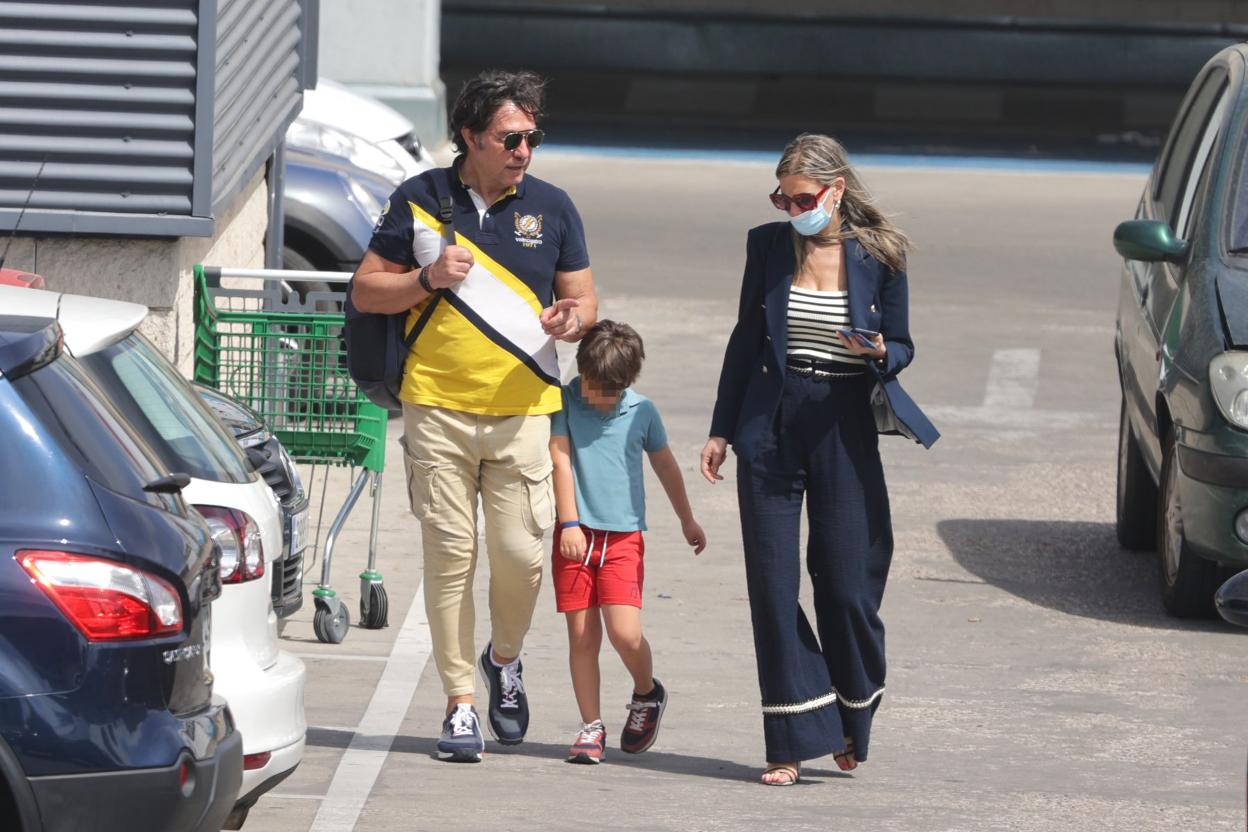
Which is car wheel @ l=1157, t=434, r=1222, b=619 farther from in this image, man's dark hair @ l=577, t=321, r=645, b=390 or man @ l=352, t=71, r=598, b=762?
man @ l=352, t=71, r=598, b=762

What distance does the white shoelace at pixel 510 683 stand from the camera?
6.52m

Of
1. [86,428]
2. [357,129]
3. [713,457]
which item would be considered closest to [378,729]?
[713,457]

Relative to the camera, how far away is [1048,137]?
27.3m

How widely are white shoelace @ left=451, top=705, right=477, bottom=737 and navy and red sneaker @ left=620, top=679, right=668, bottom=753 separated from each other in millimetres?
474

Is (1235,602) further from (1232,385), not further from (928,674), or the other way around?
(1232,385)

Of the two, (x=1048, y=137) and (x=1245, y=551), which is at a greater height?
(x=1048, y=137)

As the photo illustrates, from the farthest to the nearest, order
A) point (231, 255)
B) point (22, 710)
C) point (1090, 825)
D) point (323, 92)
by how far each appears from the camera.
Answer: point (323, 92), point (231, 255), point (1090, 825), point (22, 710)

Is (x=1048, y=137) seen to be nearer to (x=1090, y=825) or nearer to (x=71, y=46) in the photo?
(x=71, y=46)

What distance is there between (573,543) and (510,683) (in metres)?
0.51

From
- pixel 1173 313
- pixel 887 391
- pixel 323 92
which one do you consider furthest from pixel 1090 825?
pixel 323 92

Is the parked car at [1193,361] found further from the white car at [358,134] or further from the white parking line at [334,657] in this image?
the white car at [358,134]

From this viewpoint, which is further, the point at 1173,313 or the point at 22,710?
the point at 1173,313

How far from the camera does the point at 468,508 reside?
21.0 ft

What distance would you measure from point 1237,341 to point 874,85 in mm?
23278
